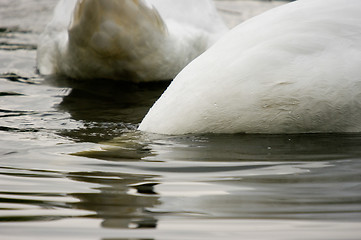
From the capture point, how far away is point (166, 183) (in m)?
2.84

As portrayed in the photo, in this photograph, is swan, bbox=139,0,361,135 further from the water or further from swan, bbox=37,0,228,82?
swan, bbox=37,0,228,82

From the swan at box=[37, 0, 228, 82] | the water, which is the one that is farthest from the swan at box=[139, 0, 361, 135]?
the swan at box=[37, 0, 228, 82]

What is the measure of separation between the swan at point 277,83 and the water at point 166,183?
0.09m

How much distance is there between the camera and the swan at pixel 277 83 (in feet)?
11.9

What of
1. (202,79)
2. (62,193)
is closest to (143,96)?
(202,79)

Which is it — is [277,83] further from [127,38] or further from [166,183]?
[127,38]

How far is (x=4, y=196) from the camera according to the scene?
274 centimetres

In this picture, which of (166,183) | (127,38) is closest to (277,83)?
(166,183)

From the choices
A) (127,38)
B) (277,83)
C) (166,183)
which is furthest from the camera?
(127,38)

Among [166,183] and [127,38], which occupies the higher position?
[127,38]

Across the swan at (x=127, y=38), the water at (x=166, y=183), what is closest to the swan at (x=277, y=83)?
the water at (x=166, y=183)

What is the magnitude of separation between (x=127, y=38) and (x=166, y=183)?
320 centimetres

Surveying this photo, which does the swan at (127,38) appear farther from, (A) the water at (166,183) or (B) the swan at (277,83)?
(B) the swan at (277,83)

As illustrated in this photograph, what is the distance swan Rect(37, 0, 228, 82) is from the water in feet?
4.13
